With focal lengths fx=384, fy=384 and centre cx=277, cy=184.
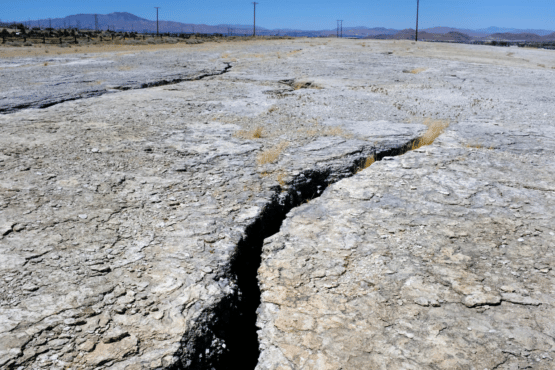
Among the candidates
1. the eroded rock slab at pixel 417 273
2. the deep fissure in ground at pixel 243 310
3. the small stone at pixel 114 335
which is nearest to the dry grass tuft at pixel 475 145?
the eroded rock slab at pixel 417 273

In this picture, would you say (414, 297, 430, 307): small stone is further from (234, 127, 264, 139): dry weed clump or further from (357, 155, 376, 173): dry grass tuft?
(234, 127, 264, 139): dry weed clump

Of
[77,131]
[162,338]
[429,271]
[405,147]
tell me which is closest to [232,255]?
[162,338]

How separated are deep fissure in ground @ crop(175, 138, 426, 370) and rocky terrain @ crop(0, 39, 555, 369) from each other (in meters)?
0.01

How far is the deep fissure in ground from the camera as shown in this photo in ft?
5.52

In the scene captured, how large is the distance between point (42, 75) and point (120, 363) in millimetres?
8913

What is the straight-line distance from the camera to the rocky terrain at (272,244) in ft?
5.40

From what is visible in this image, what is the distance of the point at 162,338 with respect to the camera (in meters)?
1.59

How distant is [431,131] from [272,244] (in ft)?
9.17

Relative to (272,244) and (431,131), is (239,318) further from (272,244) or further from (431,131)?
(431,131)

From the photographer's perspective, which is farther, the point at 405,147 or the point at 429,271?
the point at 405,147

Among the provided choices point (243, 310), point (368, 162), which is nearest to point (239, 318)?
point (243, 310)

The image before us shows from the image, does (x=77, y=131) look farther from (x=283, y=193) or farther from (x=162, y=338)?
(x=162, y=338)

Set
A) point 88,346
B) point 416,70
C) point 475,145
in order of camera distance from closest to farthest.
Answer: point 88,346 → point 475,145 → point 416,70

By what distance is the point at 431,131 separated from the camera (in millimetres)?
4344
